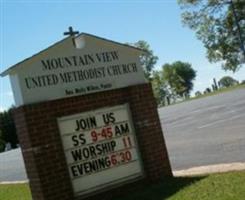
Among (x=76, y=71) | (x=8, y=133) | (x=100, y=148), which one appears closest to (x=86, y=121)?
(x=100, y=148)

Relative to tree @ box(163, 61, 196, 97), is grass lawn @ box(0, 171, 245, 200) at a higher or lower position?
lower

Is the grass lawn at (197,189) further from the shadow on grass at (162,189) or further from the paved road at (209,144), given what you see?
the paved road at (209,144)

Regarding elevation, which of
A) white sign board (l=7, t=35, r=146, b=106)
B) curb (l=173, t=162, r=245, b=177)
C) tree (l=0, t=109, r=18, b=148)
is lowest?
curb (l=173, t=162, r=245, b=177)

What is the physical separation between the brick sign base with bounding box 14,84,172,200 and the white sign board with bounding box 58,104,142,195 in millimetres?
123

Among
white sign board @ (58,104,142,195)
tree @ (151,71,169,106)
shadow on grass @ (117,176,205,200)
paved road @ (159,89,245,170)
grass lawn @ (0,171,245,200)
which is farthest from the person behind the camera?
tree @ (151,71,169,106)

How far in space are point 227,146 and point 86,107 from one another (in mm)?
4851

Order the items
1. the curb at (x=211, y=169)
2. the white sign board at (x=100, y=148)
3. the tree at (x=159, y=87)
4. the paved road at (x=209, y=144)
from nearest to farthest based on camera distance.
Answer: the white sign board at (x=100, y=148)
the curb at (x=211, y=169)
the paved road at (x=209, y=144)
the tree at (x=159, y=87)

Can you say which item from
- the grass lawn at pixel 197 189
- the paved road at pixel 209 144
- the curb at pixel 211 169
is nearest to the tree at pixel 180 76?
the paved road at pixel 209 144

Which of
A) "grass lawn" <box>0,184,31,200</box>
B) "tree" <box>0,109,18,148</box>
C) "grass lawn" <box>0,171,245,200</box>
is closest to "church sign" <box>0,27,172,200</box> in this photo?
Result: "grass lawn" <box>0,171,245,200</box>

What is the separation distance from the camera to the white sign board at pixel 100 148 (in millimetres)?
10461

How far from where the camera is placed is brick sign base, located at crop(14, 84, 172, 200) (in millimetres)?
9953

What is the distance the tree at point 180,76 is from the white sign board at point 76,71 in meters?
126

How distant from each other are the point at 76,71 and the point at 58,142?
4.98ft

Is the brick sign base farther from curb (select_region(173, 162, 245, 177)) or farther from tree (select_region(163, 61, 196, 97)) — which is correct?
tree (select_region(163, 61, 196, 97))
